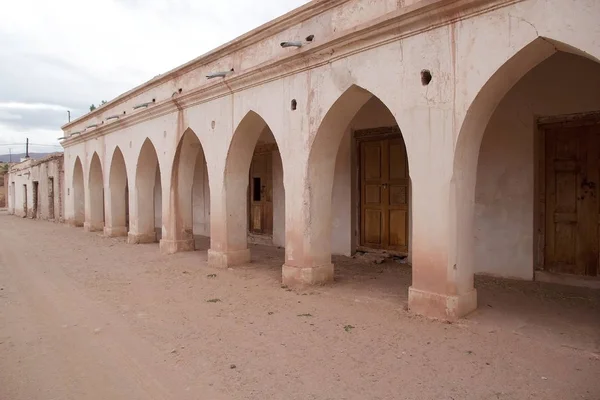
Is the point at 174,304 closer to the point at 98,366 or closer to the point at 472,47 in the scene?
the point at 98,366

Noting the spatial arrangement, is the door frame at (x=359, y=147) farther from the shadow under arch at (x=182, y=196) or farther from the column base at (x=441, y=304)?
the shadow under arch at (x=182, y=196)

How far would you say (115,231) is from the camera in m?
14.8

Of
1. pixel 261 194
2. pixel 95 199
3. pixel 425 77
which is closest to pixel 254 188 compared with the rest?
pixel 261 194

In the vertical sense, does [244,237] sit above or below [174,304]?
above

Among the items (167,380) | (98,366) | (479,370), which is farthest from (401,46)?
(98,366)

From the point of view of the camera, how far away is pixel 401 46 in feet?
17.9

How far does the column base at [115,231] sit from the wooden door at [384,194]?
8972 mm

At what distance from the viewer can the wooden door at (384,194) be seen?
339 inches

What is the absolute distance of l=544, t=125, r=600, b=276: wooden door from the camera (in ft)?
20.7

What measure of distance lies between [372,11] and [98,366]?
512 centimetres

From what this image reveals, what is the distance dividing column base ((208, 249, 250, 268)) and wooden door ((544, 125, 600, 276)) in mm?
5242

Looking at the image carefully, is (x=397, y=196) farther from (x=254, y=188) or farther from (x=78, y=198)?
(x=78, y=198)

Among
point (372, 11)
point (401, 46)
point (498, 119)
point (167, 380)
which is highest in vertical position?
point (372, 11)

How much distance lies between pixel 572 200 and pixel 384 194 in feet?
10.7
